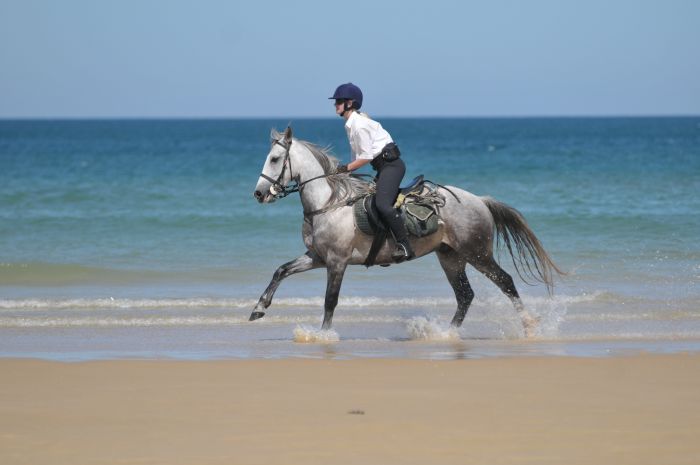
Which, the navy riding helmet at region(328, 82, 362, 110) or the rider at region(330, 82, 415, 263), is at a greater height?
the navy riding helmet at region(328, 82, 362, 110)

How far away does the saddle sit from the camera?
33.4 feet

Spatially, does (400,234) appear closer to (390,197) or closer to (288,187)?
(390,197)

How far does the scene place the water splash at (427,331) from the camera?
10.5m

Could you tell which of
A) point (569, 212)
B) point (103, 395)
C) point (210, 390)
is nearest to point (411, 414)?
point (210, 390)

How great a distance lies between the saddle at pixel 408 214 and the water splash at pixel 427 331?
0.77m

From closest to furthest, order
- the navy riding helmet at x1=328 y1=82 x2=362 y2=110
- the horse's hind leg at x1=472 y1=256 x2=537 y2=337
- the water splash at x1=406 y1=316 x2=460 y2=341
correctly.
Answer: the navy riding helmet at x1=328 y1=82 x2=362 y2=110 → the water splash at x1=406 y1=316 x2=460 y2=341 → the horse's hind leg at x1=472 y1=256 x2=537 y2=337

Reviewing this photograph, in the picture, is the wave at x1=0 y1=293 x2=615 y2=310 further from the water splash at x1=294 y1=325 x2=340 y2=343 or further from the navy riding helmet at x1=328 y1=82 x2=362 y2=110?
the navy riding helmet at x1=328 y1=82 x2=362 y2=110

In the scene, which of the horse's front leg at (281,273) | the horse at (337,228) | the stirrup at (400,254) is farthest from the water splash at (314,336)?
the stirrup at (400,254)

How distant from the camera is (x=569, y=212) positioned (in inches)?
947

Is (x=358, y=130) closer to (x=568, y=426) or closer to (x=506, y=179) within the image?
(x=568, y=426)

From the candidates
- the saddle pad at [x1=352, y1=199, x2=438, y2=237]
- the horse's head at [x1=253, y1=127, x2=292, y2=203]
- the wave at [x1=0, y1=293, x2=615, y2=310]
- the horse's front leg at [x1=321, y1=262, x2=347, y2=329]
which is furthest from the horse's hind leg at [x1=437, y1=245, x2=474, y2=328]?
the horse's head at [x1=253, y1=127, x2=292, y2=203]

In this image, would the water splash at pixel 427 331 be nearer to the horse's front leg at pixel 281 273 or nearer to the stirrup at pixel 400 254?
the stirrup at pixel 400 254

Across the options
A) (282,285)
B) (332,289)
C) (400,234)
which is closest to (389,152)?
(400,234)

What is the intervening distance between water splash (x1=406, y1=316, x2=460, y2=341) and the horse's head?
1.92m
